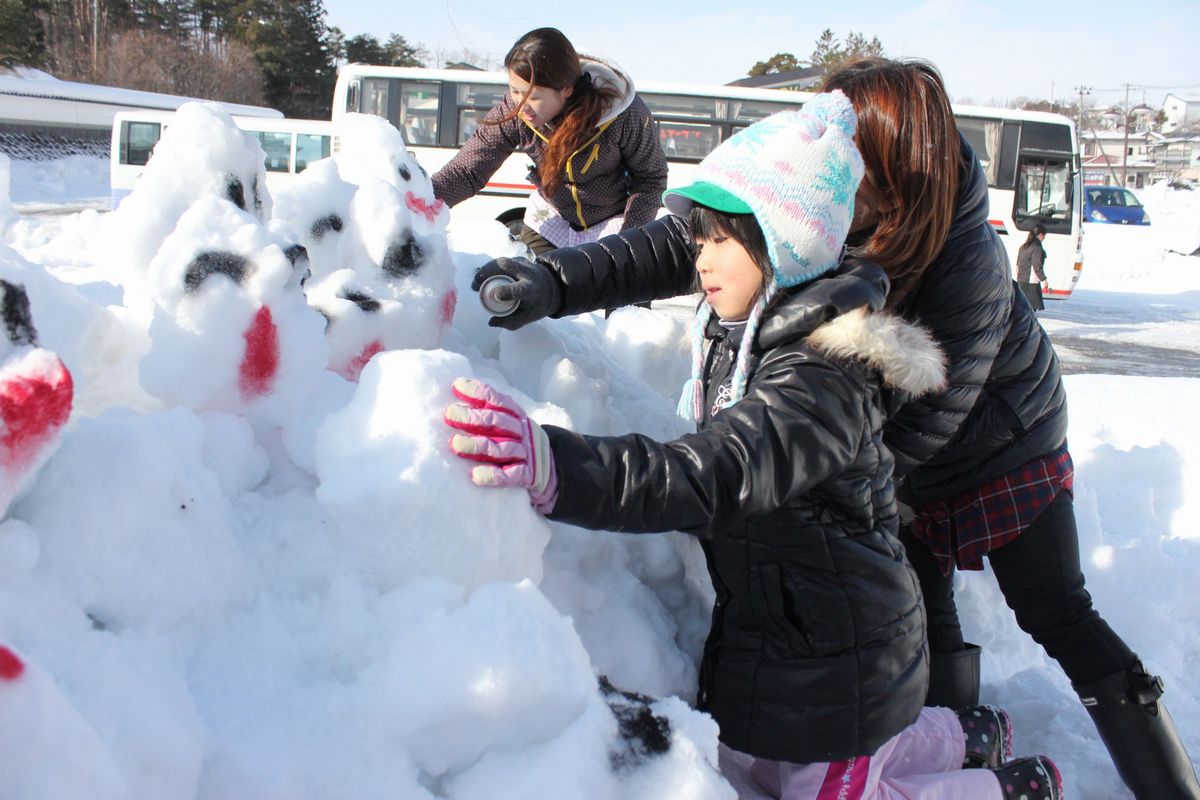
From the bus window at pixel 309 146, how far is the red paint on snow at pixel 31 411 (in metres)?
11.7

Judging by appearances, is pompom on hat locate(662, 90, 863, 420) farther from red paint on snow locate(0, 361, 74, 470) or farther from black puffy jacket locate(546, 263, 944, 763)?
red paint on snow locate(0, 361, 74, 470)

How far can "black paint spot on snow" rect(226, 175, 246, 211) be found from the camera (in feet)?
5.21

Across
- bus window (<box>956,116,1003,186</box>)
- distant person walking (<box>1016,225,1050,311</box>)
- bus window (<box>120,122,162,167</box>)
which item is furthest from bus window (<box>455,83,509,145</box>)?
distant person walking (<box>1016,225,1050,311</box>)

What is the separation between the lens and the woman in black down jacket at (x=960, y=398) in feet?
5.45

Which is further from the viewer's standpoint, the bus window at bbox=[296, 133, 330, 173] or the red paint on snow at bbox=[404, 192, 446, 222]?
the bus window at bbox=[296, 133, 330, 173]

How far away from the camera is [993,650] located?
7.97 ft

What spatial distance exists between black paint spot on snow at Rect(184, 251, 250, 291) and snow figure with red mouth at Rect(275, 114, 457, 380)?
0.76 feet

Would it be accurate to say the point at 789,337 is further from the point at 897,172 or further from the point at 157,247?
the point at 157,247

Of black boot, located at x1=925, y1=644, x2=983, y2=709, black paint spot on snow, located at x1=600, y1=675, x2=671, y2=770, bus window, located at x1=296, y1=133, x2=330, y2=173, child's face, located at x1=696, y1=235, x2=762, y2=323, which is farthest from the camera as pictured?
bus window, located at x1=296, y1=133, x2=330, y2=173

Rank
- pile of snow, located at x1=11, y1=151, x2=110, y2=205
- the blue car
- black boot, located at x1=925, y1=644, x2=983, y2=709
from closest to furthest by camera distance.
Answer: black boot, located at x1=925, y1=644, x2=983, y2=709 → pile of snow, located at x1=11, y1=151, x2=110, y2=205 → the blue car

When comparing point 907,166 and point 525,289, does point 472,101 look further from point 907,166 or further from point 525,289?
point 907,166

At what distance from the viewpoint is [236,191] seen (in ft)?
5.24

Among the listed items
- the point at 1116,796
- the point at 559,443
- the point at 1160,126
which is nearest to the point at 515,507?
the point at 559,443

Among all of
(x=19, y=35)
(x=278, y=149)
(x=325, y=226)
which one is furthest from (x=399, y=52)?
(x=325, y=226)
